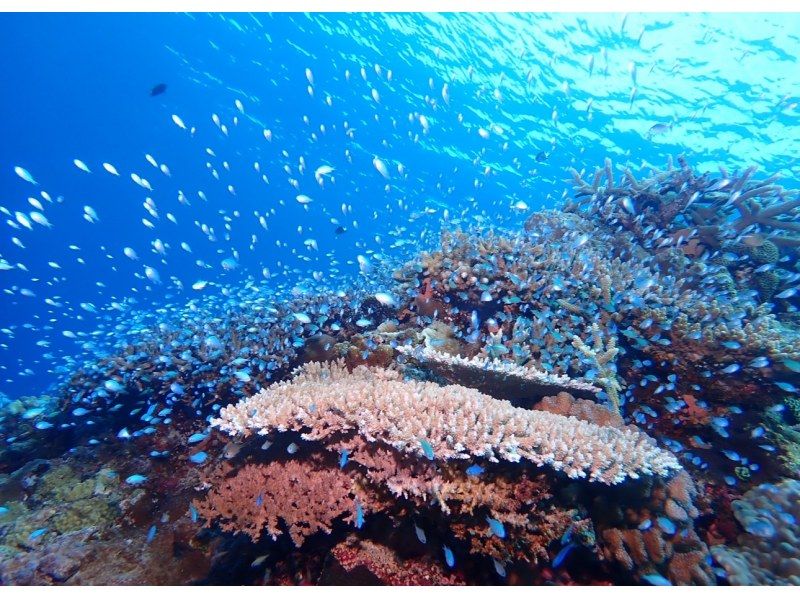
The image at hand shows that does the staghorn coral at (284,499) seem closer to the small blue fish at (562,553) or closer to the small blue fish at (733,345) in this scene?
the small blue fish at (562,553)

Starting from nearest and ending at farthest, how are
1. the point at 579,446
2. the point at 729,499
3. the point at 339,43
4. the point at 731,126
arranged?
the point at 579,446
the point at 729,499
the point at 731,126
the point at 339,43

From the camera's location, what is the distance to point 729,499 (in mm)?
4688

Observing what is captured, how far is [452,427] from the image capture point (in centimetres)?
364

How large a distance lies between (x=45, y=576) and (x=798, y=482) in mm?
9155

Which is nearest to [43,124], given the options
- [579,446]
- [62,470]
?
[62,470]

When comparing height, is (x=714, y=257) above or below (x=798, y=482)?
above

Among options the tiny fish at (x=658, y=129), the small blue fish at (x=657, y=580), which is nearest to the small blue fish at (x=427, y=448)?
the small blue fish at (x=657, y=580)

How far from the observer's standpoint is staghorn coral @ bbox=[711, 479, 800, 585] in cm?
347

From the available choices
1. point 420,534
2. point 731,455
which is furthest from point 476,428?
point 731,455

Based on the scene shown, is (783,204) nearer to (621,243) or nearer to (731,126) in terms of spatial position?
(621,243)

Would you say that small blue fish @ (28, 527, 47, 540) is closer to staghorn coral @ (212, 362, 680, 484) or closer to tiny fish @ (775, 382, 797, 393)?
staghorn coral @ (212, 362, 680, 484)

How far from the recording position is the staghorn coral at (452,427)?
3.51 metres

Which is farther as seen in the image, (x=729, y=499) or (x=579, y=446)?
(x=729, y=499)

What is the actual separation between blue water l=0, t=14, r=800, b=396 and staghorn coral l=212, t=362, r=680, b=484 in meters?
7.25
